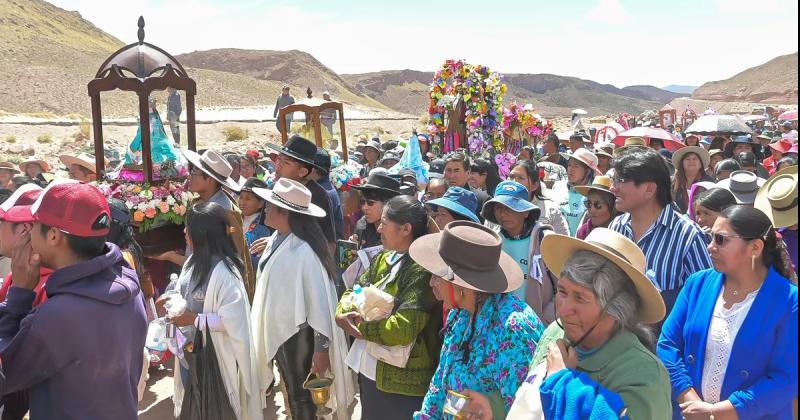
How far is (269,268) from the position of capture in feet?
15.2

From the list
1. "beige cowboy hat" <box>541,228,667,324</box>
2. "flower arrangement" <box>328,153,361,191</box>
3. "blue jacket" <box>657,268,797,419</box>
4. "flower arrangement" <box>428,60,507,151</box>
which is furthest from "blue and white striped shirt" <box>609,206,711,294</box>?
"flower arrangement" <box>428,60,507,151</box>

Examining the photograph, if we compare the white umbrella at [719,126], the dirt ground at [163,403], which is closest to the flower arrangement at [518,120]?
the white umbrella at [719,126]

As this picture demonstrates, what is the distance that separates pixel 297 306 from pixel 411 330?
1.12 m

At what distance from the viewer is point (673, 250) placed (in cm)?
424

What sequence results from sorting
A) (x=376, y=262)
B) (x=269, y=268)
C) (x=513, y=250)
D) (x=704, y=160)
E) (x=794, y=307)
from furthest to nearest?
1. (x=704, y=160)
2. (x=513, y=250)
3. (x=269, y=268)
4. (x=376, y=262)
5. (x=794, y=307)

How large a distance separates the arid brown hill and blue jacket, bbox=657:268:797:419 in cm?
8501

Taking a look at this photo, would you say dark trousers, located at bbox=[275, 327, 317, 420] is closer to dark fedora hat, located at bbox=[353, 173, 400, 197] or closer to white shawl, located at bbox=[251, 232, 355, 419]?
white shawl, located at bbox=[251, 232, 355, 419]

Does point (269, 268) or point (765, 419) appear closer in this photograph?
point (765, 419)

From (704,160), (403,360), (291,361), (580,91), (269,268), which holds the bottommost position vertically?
(291,361)

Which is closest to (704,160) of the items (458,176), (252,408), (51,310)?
(458,176)

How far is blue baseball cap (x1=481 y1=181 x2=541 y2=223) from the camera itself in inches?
198

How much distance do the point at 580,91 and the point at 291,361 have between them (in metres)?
142

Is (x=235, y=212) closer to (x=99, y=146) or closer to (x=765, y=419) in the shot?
(x=99, y=146)

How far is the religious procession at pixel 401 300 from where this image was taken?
2.61 metres
